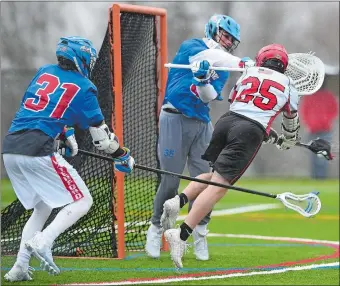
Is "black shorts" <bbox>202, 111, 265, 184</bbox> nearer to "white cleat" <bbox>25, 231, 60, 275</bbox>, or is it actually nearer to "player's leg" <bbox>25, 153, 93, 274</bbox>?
"player's leg" <bbox>25, 153, 93, 274</bbox>

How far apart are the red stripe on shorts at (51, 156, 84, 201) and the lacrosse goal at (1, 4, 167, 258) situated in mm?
1132

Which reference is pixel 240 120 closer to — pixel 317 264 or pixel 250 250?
pixel 317 264

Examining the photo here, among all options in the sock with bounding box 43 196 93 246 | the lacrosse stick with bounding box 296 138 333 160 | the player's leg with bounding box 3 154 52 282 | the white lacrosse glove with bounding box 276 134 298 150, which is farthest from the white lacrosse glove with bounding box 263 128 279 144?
the player's leg with bounding box 3 154 52 282

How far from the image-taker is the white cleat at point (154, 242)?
7.13 metres

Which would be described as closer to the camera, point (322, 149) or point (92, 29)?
point (322, 149)

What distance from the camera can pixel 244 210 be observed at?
497 inches

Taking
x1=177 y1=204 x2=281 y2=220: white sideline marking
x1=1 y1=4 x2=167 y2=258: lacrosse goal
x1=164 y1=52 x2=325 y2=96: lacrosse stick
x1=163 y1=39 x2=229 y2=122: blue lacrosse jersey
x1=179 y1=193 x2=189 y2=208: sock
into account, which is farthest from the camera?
x1=177 y1=204 x2=281 y2=220: white sideline marking

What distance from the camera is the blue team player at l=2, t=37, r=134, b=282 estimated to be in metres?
5.59

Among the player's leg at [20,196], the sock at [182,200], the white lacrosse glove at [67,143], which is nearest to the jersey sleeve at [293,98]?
the sock at [182,200]

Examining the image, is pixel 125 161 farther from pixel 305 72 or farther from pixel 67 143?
pixel 305 72

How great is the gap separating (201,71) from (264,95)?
437mm

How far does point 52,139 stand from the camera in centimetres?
565

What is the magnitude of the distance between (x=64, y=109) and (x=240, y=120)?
1198mm

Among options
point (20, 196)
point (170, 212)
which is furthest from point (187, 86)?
point (20, 196)
